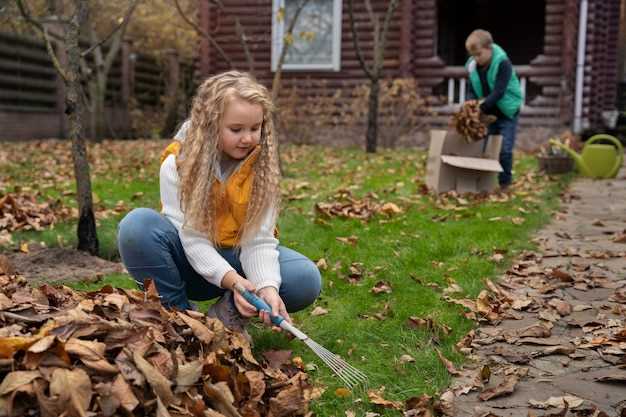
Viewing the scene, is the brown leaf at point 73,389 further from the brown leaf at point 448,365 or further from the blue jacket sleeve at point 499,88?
the blue jacket sleeve at point 499,88

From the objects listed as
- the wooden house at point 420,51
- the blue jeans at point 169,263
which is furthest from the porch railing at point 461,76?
the blue jeans at point 169,263

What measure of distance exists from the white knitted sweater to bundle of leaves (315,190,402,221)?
2719 millimetres

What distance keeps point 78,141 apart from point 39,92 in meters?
10.8

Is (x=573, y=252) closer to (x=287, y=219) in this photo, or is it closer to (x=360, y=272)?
(x=360, y=272)

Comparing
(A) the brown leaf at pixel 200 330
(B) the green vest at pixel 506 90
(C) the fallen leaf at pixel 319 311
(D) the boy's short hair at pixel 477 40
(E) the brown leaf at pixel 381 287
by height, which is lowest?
(C) the fallen leaf at pixel 319 311

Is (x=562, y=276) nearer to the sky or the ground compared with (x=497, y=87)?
nearer to the ground

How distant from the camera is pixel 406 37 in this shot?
42.4ft

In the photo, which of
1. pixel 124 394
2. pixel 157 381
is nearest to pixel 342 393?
pixel 157 381

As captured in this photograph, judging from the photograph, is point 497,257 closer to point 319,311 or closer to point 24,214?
point 319,311

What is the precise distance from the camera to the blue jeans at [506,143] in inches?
278

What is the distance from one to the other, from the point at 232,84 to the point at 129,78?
15.3m

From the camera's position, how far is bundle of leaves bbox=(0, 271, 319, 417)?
74.5 inches

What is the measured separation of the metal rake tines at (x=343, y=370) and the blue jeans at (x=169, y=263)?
35cm

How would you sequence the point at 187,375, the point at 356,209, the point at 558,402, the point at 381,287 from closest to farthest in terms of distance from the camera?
the point at 187,375
the point at 558,402
the point at 381,287
the point at 356,209
